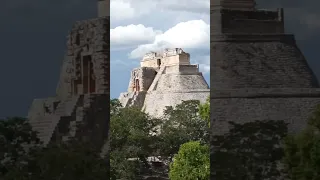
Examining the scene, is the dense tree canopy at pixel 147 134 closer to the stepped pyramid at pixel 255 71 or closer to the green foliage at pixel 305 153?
the stepped pyramid at pixel 255 71

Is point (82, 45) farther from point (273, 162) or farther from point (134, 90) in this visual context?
point (134, 90)

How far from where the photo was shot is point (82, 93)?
7.18m

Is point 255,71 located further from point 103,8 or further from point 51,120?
point 51,120

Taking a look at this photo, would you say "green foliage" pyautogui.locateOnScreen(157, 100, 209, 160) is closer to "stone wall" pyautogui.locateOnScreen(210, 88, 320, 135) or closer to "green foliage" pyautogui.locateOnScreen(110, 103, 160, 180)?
"green foliage" pyautogui.locateOnScreen(110, 103, 160, 180)

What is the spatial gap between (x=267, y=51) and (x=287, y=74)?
1.17 feet

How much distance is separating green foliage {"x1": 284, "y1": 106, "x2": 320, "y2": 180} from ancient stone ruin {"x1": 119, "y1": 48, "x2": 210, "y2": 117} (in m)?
14.9

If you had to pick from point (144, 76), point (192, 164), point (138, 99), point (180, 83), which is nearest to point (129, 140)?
point (192, 164)

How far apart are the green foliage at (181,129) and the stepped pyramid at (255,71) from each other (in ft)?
30.7

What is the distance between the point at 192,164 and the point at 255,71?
6670mm

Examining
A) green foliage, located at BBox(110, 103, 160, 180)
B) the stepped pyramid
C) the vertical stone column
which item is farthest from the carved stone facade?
green foliage, located at BBox(110, 103, 160, 180)

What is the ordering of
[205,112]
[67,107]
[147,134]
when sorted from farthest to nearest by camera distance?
[205,112], [147,134], [67,107]

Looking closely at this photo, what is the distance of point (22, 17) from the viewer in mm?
7059

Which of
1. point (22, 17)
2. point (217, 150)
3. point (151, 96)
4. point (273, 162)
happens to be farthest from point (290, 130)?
point (151, 96)

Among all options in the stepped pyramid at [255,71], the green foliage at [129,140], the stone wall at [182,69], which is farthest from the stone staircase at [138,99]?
the stepped pyramid at [255,71]
